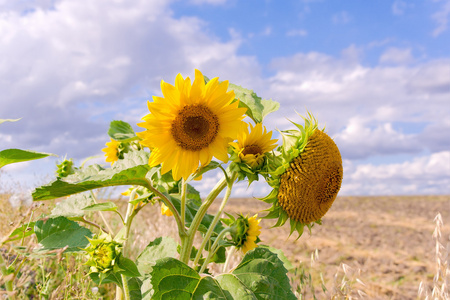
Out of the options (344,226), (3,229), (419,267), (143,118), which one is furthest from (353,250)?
(143,118)

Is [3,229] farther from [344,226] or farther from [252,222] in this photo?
→ [344,226]

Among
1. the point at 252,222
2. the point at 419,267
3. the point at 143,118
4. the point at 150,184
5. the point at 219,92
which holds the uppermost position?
the point at 219,92

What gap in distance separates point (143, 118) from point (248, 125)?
14.7 inches

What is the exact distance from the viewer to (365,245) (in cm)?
628

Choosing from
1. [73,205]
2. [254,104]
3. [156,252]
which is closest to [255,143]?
[254,104]

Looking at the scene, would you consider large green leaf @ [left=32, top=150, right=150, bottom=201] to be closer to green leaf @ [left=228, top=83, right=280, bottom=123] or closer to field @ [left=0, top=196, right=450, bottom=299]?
green leaf @ [left=228, top=83, right=280, bottom=123]

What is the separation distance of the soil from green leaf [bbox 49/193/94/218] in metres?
1.14

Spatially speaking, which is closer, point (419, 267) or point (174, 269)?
point (174, 269)

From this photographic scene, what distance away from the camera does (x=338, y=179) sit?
1.48 meters

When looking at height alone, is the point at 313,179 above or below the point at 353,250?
above

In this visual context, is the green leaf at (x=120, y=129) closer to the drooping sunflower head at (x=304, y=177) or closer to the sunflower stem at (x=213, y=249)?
the sunflower stem at (x=213, y=249)

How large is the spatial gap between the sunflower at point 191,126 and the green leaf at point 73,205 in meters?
0.57

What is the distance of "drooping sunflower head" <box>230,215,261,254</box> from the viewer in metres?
1.67

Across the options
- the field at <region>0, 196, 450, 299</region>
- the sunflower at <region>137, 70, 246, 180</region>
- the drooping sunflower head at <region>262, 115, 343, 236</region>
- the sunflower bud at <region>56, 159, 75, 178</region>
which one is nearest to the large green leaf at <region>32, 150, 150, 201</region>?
the sunflower at <region>137, 70, 246, 180</region>
